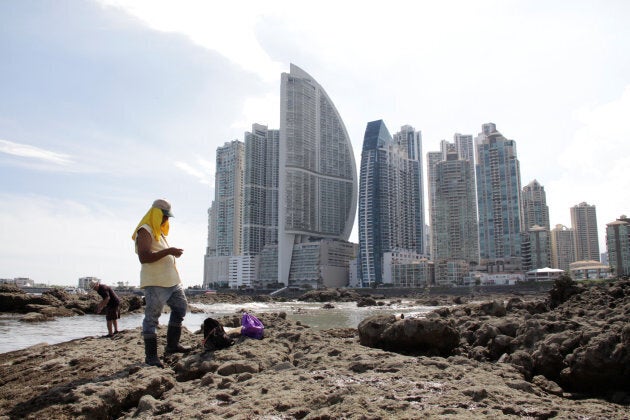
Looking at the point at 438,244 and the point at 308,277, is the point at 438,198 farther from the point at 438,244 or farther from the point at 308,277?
the point at 308,277

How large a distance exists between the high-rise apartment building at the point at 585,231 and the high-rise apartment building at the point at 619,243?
4618cm

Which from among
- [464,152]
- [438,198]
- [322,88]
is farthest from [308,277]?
[464,152]

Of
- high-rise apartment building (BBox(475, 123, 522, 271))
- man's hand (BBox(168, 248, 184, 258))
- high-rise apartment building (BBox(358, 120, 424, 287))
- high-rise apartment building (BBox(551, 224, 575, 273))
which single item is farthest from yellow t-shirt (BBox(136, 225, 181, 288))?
high-rise apartment building (BBox(551, 224, 575, 273))

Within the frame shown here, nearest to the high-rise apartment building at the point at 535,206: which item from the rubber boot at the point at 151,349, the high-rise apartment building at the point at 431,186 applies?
the high-rise apartment building at the point at 431,186

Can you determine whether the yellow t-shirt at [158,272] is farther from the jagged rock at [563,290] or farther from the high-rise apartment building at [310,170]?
the high-rise apartment building at [310,170]

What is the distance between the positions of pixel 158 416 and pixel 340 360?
238cm

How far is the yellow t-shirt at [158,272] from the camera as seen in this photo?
20.4 ft

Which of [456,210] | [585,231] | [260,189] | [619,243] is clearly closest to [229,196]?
[260,189]

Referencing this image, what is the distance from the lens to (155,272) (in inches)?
246

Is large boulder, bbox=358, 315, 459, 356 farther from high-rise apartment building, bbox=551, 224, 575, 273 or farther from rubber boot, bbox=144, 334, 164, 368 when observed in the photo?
high-rise apartment building, bbox=551, 224, 575, 273

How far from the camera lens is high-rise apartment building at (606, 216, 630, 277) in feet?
287

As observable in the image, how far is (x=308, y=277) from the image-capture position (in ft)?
412

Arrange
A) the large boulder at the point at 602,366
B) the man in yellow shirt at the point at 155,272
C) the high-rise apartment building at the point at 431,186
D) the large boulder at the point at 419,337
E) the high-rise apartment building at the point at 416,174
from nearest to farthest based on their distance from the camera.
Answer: the large boulder at the point at 602,366 → the man in yellow shirt at the point at 155,272 → the large boulder at the point at 419,337 → the high-rise apartment building at the point at 431,186 → the high-rise apartment building at the point at 416,174

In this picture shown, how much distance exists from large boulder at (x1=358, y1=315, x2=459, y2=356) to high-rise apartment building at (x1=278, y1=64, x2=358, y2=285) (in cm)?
11739
